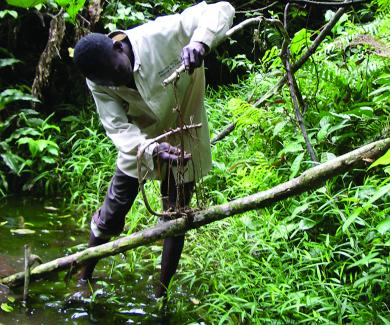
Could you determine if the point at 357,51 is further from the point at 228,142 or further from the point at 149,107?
the point at 149,107

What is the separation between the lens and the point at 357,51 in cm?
448

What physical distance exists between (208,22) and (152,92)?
469mm

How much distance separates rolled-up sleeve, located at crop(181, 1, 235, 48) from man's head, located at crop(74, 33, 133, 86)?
14.7 inches

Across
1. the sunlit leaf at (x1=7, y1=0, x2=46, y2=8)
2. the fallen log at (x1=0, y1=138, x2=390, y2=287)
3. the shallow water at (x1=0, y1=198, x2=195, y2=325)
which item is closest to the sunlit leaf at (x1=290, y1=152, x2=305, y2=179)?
the fallen log at (x1=0, y1=138, x2=390, y2=287)

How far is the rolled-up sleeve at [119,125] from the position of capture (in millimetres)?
2584

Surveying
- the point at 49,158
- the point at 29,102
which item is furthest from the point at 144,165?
the point at 29,102

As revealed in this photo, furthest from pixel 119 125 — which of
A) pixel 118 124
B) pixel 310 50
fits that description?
pixel 310 50

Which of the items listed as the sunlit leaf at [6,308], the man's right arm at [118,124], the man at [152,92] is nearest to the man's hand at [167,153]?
the man at [152,92]

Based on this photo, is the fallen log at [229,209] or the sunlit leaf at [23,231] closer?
the fallen log at [229,209]

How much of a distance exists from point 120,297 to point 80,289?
27 cm

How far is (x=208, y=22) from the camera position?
2432mm

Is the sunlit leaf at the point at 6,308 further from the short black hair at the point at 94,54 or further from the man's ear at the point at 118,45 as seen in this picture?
the man's ear at the point at 118,45

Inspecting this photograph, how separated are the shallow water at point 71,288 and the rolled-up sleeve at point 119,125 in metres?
0.96

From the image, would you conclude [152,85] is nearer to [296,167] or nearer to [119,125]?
[119,125]
